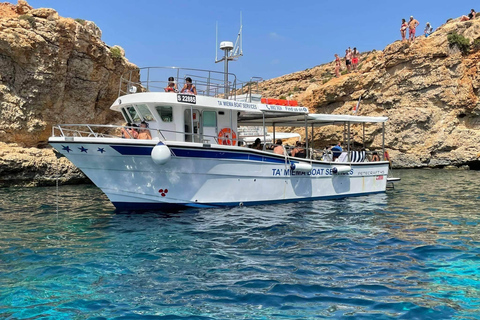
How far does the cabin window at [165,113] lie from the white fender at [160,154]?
1.72 m

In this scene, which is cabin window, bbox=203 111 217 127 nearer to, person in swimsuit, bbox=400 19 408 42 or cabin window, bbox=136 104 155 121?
cabin window, bbox=136 104 155 121

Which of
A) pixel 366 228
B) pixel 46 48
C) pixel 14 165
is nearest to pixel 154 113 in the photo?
pixel 366 228

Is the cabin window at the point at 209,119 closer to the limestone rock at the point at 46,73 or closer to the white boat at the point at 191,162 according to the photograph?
the white boat at the point at 191,162

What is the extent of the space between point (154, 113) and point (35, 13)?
47.6 ft

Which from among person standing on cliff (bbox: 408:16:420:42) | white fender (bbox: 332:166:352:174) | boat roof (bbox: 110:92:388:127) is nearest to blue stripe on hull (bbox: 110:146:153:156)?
boat roof (bbox: 110:92:388:127)

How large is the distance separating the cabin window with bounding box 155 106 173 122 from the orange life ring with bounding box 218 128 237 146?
171 cm

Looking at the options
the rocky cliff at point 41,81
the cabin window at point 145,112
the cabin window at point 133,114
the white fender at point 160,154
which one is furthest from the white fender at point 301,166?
the rocky cliff at point 41,81

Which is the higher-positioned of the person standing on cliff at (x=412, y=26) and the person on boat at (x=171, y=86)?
the person standing on cliff at (x=412, y=26)

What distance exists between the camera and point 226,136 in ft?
40.4

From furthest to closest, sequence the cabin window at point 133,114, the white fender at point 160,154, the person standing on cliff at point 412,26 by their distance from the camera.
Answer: the person standing on cliff at point 412,26, the cabin window at point 133,114, the white fender at point 160,154

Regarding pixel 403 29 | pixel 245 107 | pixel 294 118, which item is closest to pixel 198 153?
pixel 245 107

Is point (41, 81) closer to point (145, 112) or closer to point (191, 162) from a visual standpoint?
point (145, 112)

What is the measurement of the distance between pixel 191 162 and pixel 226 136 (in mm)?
2284

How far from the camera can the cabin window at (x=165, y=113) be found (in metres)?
11.1
